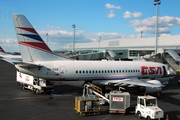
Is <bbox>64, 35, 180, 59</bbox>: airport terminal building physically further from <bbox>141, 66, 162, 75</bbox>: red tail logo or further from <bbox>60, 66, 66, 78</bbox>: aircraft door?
<bbox>60, 66, 66, 78</bbox>: aircraft door

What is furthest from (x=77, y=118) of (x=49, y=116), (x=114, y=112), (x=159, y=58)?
(x=159, y=58)

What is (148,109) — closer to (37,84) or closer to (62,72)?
(62,72)

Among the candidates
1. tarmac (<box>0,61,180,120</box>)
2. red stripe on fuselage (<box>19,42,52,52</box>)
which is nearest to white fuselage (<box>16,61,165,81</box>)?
red stripe on fuselage (<box>19,42,52,52</box>)

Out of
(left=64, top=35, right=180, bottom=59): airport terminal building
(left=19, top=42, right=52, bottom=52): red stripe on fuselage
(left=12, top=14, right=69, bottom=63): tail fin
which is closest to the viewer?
(left=12, top=14, right=69, bottom=63): tail fin

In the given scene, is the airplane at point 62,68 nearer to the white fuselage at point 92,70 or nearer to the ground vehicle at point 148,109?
the white fuselage at point 92,70

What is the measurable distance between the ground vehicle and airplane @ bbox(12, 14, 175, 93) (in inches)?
214

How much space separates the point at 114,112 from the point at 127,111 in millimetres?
1941

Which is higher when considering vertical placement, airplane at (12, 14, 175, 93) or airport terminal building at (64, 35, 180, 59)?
airport terminal building at (64, 35, 180, 59)

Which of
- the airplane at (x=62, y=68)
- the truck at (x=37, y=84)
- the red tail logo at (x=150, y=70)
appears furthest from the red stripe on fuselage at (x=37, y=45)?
the red tail logo at (x=150, y=70)

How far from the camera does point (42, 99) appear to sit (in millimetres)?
25312

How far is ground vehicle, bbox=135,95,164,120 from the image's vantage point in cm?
1710

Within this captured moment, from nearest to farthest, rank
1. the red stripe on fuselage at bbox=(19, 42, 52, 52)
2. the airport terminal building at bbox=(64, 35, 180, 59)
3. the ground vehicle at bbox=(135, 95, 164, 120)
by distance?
the ground vehicle at bbox=(135, 95, 164, 120)
the red stripe on fuselage at bbox=(19, 42, 52, 52)
the airport terminal building at bbox=(64, 35, 180, 59)

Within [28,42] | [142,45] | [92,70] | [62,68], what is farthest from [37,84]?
[142,45]

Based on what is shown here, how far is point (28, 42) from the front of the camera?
85.4 ft
